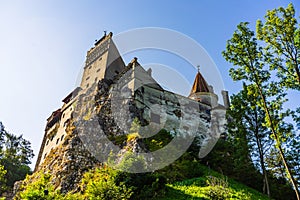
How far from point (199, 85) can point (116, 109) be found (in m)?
16.0

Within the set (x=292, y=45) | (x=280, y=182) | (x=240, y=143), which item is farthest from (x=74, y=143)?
(x=292, y=45)

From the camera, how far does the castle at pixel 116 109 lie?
2934 centimetres

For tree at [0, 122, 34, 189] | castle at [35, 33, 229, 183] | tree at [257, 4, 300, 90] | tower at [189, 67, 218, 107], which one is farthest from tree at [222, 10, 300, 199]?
tree at [0, 122, 34, 189]

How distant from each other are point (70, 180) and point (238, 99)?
14.5m

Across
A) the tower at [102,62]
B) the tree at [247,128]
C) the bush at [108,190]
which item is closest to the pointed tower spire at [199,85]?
the tower at [102,62]

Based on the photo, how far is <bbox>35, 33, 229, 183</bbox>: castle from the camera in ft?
96.3

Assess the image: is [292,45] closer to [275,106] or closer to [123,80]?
[275,106]

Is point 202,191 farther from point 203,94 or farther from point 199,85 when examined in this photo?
point 199,85

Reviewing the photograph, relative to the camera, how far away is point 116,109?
31031mm

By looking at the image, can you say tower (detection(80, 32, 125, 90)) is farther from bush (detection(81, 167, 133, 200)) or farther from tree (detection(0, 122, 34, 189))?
bush (detection(81, 167, 133, 200))

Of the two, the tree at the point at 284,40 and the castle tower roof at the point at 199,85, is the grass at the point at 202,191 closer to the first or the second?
the tree at the point at 284,40

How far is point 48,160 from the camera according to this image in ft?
96.9

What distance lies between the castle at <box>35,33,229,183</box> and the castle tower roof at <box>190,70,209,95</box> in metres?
0.14

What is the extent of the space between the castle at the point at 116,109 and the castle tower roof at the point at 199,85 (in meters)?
0.14
